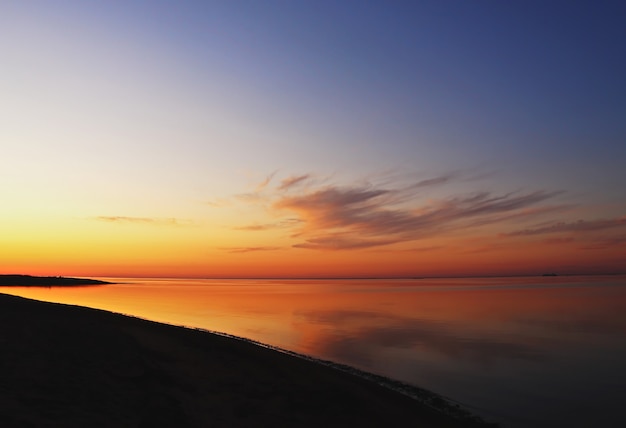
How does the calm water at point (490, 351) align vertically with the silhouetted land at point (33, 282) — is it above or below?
below

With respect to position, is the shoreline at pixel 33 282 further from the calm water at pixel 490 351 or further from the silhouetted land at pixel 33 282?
the calm water at pixel 490 351

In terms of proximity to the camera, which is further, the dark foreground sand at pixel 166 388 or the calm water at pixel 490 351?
the calm water at pixel 490 351

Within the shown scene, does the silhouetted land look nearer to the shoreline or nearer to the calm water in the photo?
the shoreline

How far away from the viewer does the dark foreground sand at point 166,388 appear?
32.9 ft

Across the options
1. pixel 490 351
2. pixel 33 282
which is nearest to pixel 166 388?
pixel 490 351

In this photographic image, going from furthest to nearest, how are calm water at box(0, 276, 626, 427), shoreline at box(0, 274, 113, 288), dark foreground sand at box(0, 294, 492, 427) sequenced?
shoreline at box(0, 274, 113, 288)
calm water at box(0, 276, 626, 427)
dark foreground sand at box(0, 294, 492, 427)

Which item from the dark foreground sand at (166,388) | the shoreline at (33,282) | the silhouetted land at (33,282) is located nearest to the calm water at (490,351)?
the dark foreground sand at (166,388)

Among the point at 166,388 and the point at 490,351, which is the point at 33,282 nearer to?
the point at 490,351

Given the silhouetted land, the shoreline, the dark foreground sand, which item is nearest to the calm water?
the dark foreground sand

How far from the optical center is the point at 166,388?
12.7 meters

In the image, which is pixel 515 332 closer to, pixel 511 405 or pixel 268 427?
pixel 511 405

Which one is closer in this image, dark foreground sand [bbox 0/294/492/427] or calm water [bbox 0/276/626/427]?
dark foreground sand [bbox 0/294/492/427]

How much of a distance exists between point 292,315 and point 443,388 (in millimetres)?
30903

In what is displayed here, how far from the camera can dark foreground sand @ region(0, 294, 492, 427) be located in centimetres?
1002
